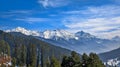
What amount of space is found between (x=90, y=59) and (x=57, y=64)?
29997mm

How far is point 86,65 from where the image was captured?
12606cm

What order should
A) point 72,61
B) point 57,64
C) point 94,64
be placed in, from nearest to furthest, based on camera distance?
point 94,64 < point 72,61 < point 57,64

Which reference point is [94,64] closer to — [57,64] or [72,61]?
[72,61]

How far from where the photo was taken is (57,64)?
152750mm

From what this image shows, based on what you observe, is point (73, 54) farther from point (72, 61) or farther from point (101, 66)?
point (101, 66)

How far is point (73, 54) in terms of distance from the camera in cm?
13412

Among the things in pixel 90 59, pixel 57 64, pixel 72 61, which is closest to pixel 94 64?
pixel 90 59

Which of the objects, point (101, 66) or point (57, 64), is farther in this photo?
point (57, 64)

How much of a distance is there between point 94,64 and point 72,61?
36.8ft

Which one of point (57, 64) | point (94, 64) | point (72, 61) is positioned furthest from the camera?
point (57, 64)

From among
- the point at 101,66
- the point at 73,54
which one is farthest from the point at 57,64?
the point at 101,66

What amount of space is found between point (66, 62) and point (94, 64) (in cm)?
1247

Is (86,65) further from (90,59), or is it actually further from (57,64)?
(57,64)

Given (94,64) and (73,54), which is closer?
(94,64)
